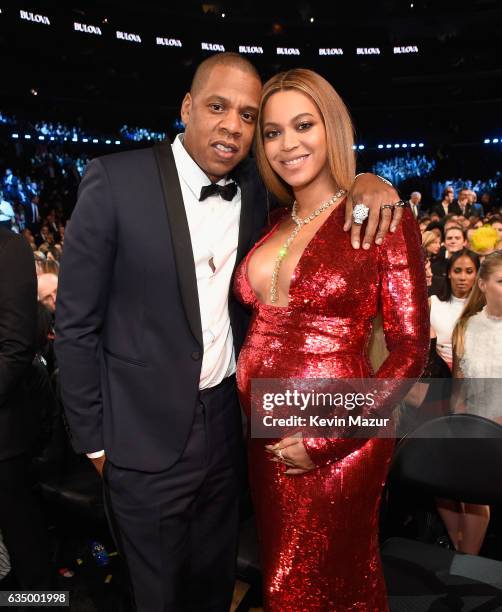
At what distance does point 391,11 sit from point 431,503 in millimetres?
18184

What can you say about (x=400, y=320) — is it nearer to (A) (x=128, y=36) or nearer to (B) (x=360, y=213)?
(B) (x=360, y=213)

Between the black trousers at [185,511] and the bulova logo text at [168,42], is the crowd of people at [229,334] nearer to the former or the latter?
the black trousers at [185,511]

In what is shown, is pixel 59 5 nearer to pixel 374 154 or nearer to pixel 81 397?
pixel 374 154

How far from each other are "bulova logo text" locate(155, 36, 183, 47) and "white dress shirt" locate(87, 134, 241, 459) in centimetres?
1549

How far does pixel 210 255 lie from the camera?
1.51m

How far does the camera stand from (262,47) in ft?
54.3

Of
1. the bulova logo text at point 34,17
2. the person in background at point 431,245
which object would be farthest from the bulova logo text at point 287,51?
the person in background at point 431,245

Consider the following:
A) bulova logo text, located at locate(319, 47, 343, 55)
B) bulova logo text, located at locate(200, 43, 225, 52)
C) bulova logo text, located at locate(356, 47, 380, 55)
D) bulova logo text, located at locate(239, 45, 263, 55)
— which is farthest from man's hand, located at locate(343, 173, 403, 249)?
bulova logo text, located at locate(356, 47, 380, 55)

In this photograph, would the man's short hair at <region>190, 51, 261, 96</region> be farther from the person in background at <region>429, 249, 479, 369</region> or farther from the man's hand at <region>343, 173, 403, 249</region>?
the person in background at <region>429, 249, 479, 369</region>

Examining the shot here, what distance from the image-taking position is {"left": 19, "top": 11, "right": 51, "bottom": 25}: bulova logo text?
1242 centimetres

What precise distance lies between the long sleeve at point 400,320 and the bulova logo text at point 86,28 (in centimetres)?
1452

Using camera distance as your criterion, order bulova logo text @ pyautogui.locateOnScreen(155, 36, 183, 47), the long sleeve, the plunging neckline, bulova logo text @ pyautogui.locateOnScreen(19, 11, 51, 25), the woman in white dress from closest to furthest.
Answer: the long sleeve → the plunging neckline → the woman in white dress → bulova logo text @ pyautogui.locateOnScreen(19, 11, 51, 25) → bulova logo text @ pyautogui.locateOnScreen(155, 36, 183, 47)

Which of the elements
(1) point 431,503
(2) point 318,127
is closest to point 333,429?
(2) point 318,127

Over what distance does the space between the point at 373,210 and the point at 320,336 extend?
32 centimetres
